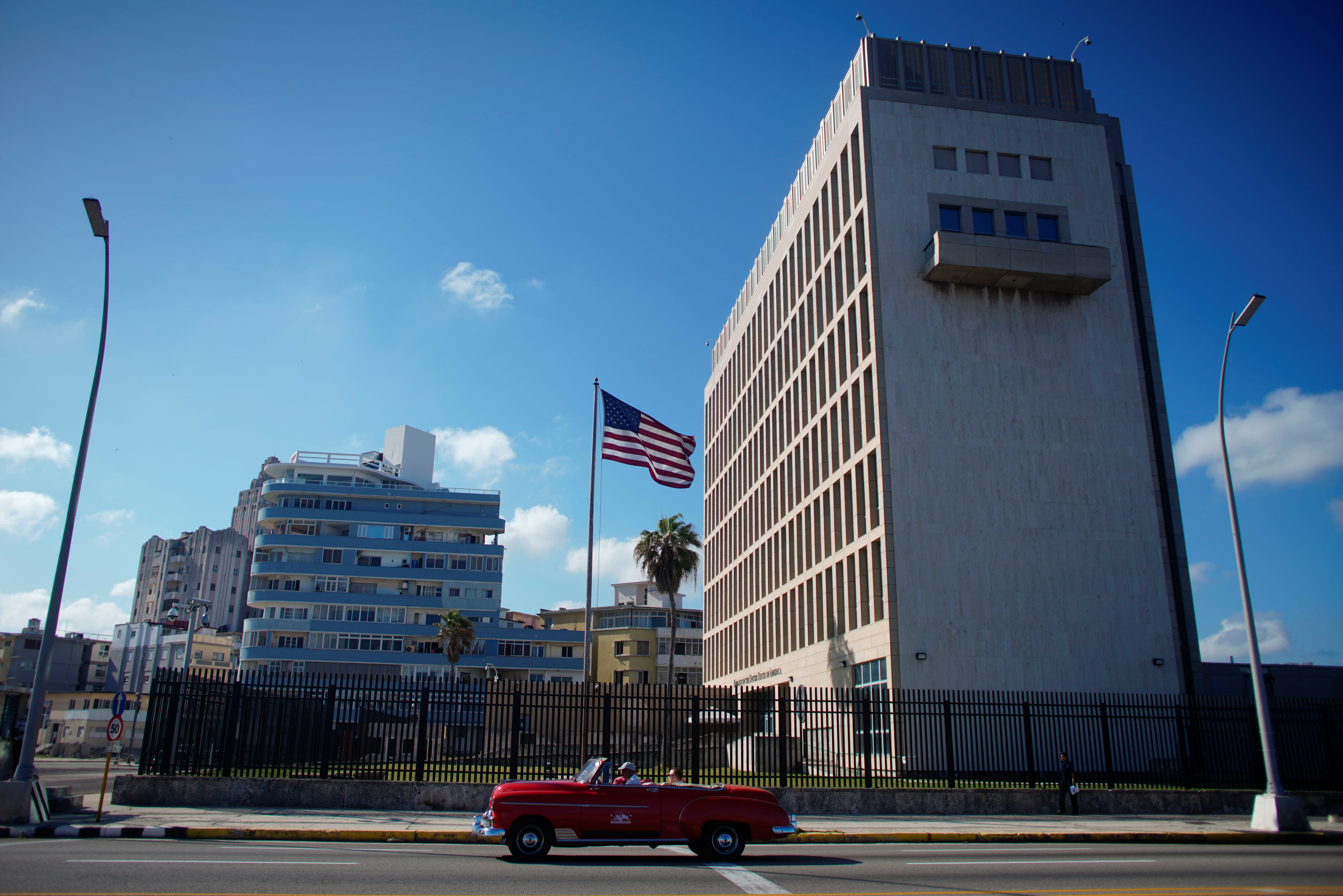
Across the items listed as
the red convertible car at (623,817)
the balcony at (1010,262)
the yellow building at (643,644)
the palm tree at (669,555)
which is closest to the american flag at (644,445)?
the red convertible car at (623,817)

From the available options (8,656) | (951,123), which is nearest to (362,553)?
(8,656)

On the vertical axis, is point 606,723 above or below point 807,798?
above

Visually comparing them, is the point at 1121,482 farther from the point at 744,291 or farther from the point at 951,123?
the point at 744,291

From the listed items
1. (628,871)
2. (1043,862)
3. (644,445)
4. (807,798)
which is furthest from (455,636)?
(1043,862)

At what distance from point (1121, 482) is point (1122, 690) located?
8370 mm

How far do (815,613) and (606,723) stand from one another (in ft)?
85.4

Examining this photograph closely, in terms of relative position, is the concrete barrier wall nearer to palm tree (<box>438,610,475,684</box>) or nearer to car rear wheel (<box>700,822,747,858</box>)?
car rear wheel (<box>700,822,747,858</box>)

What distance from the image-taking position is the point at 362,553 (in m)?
71.6

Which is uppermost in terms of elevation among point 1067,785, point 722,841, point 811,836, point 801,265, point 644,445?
point 801,265

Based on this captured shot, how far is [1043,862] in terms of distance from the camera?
1328 centimetres

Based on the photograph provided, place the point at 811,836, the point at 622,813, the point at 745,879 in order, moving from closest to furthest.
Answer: the point at 745,879, the point at 622,813, the point at 811,836

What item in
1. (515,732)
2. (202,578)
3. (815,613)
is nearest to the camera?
(515,732)

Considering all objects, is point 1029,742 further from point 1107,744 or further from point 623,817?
point 623,817

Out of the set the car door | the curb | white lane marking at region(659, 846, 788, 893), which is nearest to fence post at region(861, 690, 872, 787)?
the curb
